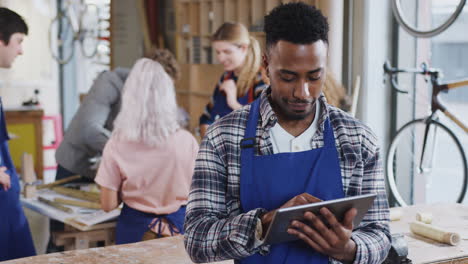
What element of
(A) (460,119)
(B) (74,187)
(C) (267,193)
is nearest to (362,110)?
(A) (460,119)

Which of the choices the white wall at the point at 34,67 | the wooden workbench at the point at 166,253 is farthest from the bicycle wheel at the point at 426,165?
the white wall at the point at 34,67

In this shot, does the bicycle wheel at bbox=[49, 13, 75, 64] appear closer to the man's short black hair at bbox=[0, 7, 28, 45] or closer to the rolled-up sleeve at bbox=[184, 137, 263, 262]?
the man's short black hair at bbox=[0, 7, 28, 45]

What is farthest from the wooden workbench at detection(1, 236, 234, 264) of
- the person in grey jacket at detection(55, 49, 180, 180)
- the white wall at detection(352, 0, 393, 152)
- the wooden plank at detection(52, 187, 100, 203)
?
the white wall at detection(352, 0, 393, 152)

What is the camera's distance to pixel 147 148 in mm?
2725

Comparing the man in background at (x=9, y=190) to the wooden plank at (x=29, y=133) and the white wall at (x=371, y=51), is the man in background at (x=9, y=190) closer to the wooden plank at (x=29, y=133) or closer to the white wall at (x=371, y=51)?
the white wall at (x=371, y=51)

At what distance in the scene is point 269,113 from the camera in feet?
4.40

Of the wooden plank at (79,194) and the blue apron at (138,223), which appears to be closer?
the blue apron at (138,223)

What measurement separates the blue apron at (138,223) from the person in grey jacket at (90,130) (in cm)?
92

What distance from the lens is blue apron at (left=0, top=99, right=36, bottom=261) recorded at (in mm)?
2857

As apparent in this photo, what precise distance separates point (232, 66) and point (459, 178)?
183cm

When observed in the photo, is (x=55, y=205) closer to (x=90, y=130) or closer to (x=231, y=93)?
(x=90, y=130)

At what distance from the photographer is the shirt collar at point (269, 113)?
1342 mm

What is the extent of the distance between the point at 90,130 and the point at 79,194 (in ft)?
1.47

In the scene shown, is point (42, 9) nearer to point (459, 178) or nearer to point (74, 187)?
point (74, 187)
